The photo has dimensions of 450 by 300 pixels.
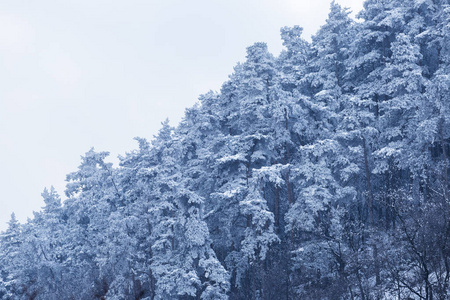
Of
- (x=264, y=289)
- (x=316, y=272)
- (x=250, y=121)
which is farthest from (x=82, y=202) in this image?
(x=316, y=272)

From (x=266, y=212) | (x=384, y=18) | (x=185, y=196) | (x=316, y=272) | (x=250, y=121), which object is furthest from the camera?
(x=384, y=18)

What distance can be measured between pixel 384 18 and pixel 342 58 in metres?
5.18

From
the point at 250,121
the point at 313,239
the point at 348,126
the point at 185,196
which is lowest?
the point at 313,239

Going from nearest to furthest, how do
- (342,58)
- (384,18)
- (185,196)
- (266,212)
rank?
(266,212) < (185,196) < (384,18) < (342,58)

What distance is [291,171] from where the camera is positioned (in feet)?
99.2

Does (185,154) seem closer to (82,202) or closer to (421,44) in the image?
(82,202)

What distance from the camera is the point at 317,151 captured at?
1127 inches

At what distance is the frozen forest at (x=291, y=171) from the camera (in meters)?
26.9

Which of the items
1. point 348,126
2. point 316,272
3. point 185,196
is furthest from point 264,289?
point 348,126

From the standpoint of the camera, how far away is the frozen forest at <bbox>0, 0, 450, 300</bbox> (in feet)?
88.2

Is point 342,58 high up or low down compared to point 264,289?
up

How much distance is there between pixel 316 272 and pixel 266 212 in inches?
184

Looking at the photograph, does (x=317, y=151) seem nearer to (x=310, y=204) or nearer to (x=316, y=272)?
(x=310, y=204)

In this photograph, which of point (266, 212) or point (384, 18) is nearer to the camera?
point (266, 212)
